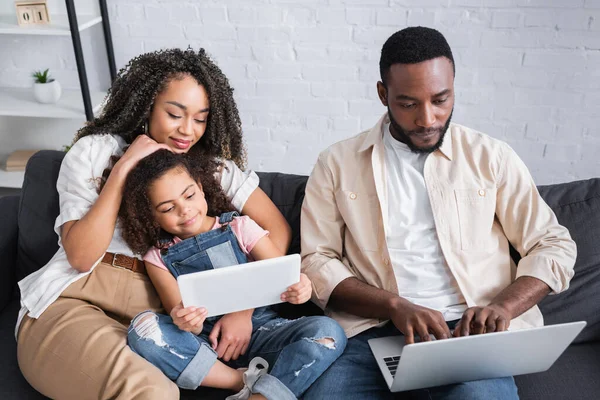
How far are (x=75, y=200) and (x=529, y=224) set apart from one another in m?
1.17

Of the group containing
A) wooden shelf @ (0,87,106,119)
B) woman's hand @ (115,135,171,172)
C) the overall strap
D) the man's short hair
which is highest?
the man's short hair

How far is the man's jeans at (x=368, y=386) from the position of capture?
1.38 metres

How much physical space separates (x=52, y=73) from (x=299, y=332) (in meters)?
2.17

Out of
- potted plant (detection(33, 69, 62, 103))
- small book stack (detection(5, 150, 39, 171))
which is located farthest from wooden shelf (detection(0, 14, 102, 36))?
small book stack (detection(5, 150, 39, 171))

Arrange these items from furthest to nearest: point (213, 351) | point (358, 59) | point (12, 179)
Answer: point (12, 179), point (358, 59), point (213, 351)

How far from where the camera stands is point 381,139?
66.2 inches

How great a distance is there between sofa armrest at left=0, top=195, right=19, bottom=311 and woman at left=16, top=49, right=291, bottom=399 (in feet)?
0.66

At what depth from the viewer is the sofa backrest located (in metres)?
1.70

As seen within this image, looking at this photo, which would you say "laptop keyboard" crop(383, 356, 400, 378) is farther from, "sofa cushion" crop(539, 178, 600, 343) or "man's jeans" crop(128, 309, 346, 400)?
"sofa cushion" crop(539, 178, 600, 343)

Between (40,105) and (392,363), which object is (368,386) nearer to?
Answer: (392,363)

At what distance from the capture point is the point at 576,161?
289cm

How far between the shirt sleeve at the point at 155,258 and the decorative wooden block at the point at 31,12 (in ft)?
5.62

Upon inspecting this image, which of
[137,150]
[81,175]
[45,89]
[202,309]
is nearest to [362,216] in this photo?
[202,309]

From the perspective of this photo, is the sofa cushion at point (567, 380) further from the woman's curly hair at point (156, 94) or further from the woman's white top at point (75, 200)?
the woman's curly hair at point (156, 94)
